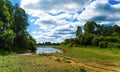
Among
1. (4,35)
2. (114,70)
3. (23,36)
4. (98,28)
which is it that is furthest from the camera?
(98,28)

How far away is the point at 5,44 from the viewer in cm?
6831

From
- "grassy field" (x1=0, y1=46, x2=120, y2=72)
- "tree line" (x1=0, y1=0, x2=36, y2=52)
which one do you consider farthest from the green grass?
"tree line" (x1=0, y1=0, x2=36, y2=52)

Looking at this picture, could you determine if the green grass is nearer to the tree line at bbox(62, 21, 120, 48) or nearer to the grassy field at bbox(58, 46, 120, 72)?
the grassy field at bbox(58, 46, 120, 72)

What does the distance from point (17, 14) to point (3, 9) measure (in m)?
27.2

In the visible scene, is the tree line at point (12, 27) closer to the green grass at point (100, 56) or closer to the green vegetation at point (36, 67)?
the green grass at point (100, 56)

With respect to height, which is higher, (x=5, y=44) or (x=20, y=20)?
(x=20, y=20)

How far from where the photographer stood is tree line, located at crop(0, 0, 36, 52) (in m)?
67.9

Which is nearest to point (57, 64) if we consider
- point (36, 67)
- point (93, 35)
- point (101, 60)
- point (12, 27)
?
point (36, 67)

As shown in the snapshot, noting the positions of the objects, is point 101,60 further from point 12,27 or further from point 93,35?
point 93,35

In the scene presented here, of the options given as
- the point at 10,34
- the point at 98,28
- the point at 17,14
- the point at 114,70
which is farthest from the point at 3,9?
the point at 98,28

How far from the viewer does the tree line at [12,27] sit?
67.9 m

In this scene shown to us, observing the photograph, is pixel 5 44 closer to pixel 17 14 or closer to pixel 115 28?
pixel 17 14

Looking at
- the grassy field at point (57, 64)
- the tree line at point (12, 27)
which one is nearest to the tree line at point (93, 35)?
the tree line at point (12, 27)

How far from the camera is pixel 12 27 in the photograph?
8862 centimetres
